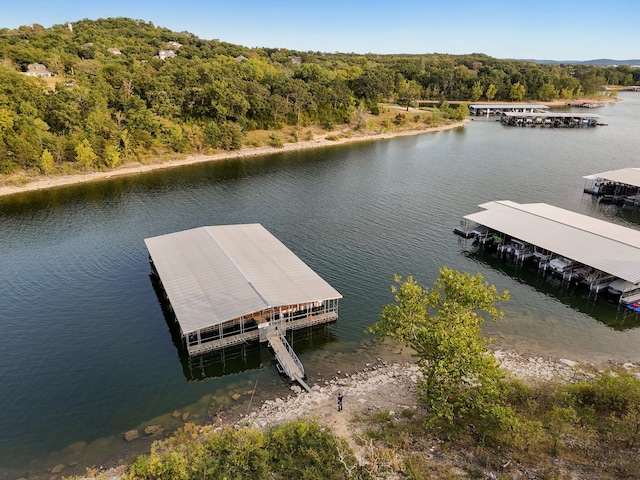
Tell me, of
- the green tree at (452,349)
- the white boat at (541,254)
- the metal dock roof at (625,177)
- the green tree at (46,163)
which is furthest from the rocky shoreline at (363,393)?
the green tree at (46,163)

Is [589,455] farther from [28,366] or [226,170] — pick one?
[226,170]

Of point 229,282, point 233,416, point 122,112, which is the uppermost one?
point 122,112

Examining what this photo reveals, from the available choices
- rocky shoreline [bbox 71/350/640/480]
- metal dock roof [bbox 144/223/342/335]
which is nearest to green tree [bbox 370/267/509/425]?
rocky shoreline [bbox 71/350/640/480]

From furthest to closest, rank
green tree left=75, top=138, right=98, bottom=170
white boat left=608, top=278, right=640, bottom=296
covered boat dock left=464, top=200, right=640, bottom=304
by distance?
green tree left=75, top=138, right=98, bottom=170 < covered boat dock left=464, top=200, right=640, bottom=304 < white boat left=608, top=278, right=640, bottom=296

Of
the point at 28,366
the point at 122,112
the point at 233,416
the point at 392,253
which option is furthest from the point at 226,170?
the point at 233,416

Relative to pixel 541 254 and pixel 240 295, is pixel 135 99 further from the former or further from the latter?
pixel 541 254

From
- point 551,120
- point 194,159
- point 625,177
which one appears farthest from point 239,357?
point 551,120

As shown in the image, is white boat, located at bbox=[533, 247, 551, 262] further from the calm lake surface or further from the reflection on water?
the reflection on water
